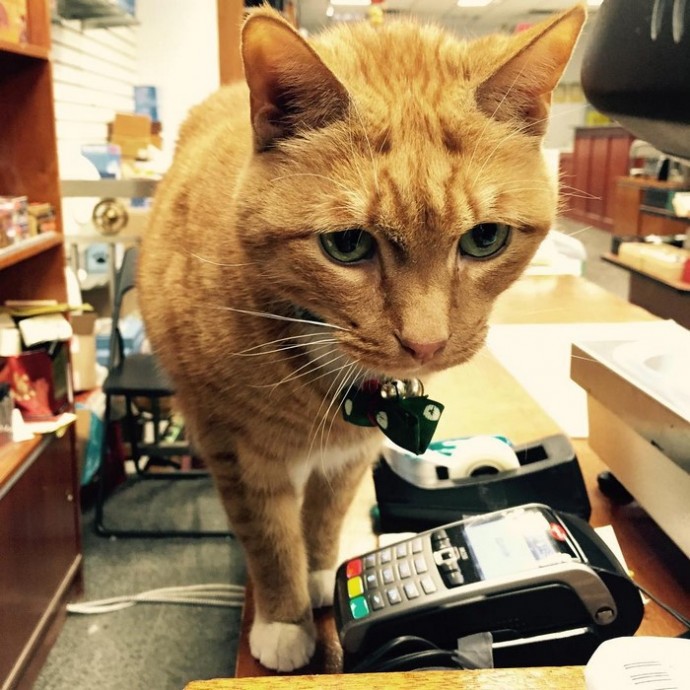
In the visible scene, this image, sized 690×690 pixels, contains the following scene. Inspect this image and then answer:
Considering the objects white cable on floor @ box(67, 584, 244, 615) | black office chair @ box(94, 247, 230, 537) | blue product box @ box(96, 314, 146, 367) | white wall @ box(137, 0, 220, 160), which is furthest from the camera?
white wall @ box(137, 0, 220, 160)

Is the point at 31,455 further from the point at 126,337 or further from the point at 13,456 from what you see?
the point at 126,337

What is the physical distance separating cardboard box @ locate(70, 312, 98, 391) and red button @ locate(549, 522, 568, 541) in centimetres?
200

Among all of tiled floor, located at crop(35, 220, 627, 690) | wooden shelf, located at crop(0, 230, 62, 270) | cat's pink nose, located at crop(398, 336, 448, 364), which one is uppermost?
wooden shelf, located at crop(0, 230, 62, 270)

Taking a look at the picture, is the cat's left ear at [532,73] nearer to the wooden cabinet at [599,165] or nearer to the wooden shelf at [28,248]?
the wooden shelf at [28,248]

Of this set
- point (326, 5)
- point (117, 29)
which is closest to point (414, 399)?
point (117, 29)

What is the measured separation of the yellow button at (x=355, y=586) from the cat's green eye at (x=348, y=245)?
0.32 m

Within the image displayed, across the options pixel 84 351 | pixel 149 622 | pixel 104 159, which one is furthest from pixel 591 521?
pixel 104 159

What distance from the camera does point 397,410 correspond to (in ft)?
2.45

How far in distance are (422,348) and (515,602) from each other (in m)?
0.25

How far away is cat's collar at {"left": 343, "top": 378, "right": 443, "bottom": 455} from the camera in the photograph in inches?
29.0

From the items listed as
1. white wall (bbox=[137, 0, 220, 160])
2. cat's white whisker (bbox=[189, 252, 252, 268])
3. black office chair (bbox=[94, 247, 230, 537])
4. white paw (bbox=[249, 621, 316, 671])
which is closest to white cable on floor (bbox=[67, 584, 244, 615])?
black office chair (bbox=[94, 247, 230, 537])

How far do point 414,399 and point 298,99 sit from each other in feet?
1.10

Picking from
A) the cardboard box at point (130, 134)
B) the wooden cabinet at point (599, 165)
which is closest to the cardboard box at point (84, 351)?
the cardboard box at point (130, 134)

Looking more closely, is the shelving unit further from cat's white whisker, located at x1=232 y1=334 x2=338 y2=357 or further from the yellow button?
the yellow button
